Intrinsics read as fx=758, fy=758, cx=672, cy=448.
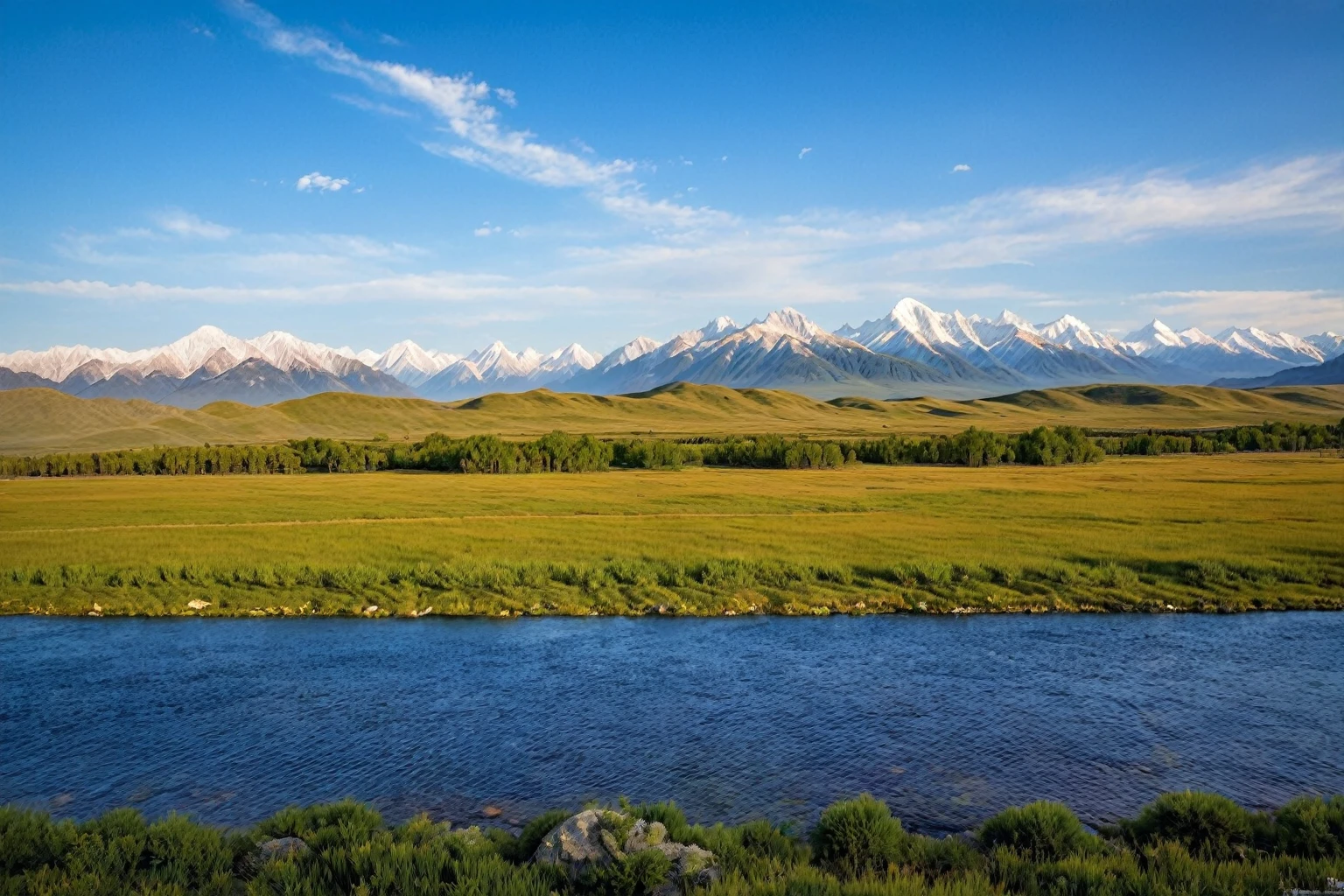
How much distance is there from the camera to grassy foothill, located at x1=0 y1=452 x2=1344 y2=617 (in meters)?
38.6

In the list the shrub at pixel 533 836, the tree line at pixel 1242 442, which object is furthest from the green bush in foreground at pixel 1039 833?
the tree line at pixel 1242 442

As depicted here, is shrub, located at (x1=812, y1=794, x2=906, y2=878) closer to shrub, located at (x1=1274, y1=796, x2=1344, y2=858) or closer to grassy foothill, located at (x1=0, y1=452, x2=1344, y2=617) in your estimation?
shrub, located at (x1=1274, y1=796, x2=1344, y2=858)

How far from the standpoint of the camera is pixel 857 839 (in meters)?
14.5

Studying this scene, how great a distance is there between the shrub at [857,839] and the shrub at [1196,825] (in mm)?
4789

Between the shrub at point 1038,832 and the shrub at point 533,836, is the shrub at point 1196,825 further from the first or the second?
the shrub at point 533,836

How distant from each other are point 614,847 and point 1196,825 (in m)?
11.5

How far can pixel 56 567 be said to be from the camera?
43750 mm

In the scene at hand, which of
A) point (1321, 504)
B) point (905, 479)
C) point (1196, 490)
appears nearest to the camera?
point (1321, 504)

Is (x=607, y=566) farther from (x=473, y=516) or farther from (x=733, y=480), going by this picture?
(x=733, y=480)

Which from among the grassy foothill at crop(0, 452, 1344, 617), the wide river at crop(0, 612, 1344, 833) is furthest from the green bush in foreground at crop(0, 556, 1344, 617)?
the wide river at crop(0, 612, 1344, 833)

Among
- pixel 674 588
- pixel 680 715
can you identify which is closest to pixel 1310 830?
pixel 680 715

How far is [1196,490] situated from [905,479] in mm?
32377

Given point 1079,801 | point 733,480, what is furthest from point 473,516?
point 1079,801

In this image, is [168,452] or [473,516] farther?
[168,452]
